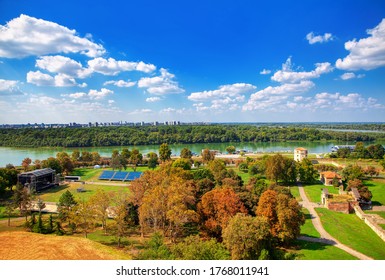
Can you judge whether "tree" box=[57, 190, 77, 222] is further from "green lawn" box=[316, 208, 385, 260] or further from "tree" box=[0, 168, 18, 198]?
"green lawn" box=[316, 208, 385, 260]

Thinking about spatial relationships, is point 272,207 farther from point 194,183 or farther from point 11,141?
point 11,141

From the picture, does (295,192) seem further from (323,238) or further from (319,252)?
(319,252)

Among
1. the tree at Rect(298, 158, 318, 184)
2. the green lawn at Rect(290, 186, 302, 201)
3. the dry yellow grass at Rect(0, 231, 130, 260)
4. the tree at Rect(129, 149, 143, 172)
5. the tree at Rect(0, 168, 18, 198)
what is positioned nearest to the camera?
the dry yellow grass at Rect(0, 231, 130, 260)

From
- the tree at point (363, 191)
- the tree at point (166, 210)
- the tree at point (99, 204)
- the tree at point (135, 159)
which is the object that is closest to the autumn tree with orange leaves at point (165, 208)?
the tree at point (166, 210)

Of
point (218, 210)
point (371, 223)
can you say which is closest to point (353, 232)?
point (371, 223)

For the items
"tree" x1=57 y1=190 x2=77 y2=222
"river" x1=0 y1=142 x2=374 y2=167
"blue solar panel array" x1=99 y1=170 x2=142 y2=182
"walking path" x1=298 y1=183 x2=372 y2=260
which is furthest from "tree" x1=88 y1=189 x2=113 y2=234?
"river" x1=0 y1=142 x2=374 y2=167

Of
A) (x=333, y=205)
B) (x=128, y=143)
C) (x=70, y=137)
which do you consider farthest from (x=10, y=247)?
(x=128, y=143)
